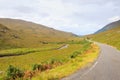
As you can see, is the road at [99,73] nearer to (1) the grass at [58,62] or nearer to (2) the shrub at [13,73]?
(1) the grass at [58,62]

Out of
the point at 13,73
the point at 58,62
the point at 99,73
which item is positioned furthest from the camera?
A: the point at 58,62

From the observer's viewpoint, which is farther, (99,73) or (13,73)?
(99,73)

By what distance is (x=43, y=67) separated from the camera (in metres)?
22.8

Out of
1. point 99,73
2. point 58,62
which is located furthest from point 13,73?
point 58,62

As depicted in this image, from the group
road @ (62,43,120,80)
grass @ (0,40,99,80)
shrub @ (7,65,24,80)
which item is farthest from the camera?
grass @ (0,40,99,80)

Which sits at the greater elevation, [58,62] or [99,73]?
[58,62]

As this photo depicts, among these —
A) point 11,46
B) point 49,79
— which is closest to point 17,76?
point 49,79

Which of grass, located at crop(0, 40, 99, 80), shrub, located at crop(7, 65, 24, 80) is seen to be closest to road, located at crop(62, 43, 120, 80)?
grass, located at crop(0, 40, 99, 80)

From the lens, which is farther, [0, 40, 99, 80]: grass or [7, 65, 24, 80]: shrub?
[0, 40, 99, 80]: grass

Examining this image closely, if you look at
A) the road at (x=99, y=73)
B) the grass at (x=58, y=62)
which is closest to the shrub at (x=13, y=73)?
the grass at (x=58, y=62)

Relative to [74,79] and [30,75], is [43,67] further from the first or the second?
[74,79]

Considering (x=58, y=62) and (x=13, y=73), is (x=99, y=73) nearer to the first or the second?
(x=13, y=73)

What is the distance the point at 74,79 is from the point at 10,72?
4370 millimetres

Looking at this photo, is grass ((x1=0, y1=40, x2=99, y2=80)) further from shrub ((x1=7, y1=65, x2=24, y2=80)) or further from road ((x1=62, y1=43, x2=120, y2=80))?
shrub ((x1=7, y1=65, x2=24, y2=80))
